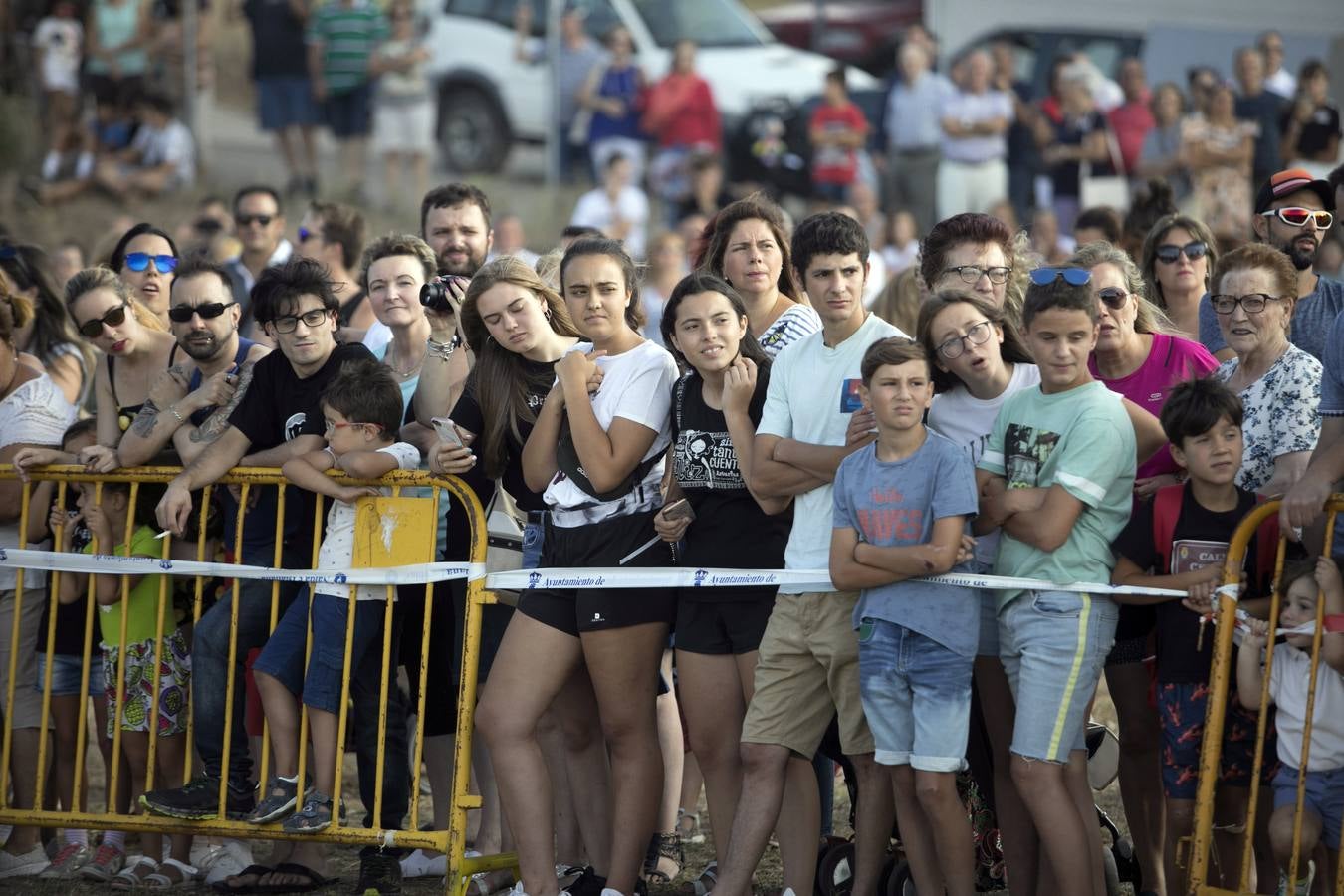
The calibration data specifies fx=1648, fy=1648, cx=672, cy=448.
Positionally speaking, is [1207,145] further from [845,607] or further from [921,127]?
A: [845,607]

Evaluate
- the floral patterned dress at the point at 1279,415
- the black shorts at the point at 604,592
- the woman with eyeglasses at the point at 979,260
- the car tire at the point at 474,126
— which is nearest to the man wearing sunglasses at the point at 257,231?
the black shorts at the point at 604,592

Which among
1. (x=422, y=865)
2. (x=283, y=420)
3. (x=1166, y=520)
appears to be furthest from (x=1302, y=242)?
(x=422, y=865)

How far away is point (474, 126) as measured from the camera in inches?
656

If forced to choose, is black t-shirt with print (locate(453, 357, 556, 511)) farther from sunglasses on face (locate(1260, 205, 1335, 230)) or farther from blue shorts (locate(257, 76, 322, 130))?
blue shorts (locate(257, 76, 322, 130))

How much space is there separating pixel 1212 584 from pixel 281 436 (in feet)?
10.8

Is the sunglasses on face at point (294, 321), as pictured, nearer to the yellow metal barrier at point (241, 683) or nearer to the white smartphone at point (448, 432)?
the yellow metal barrier at point (241, 683)

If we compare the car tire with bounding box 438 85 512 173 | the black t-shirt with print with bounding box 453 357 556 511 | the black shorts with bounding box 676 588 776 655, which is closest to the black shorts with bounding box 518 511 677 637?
the black shorts with bounding box 676 588 776 655

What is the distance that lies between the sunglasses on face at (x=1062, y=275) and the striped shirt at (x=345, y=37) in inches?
447

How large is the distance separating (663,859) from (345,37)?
10878mm

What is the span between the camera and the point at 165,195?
16.0 m

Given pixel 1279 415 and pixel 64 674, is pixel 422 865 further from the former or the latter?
pixel 1279 415

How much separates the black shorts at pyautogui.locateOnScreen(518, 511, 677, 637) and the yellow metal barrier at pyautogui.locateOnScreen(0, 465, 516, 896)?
0.34 meters

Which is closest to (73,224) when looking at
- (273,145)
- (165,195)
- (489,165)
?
(165,195)

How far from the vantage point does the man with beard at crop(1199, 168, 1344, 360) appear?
5.80 meters
